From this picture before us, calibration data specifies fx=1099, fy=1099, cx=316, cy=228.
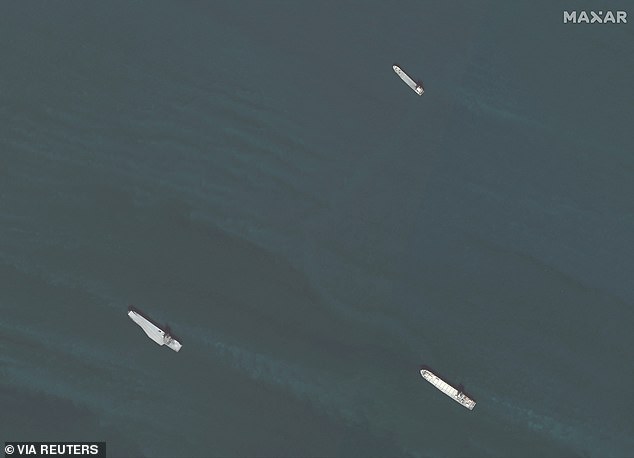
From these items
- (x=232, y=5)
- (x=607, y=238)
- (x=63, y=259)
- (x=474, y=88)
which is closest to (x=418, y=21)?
(x=474, y=88)

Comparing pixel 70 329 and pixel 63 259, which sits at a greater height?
pixel 63 259

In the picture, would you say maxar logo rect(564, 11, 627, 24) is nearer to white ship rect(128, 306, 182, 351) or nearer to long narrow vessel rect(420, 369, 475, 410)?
long narrow vessel rect(420, 369, 475, 410)

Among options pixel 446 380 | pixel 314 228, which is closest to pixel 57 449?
pixel 314 228

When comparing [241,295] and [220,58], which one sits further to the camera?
[220,58]

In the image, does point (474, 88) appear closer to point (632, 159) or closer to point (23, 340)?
point (632, 159)

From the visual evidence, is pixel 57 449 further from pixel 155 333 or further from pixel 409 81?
pixel 409 81

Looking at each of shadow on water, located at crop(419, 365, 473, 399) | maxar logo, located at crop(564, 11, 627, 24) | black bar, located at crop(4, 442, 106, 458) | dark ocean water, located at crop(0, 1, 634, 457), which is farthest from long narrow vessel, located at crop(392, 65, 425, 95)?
black bar, located at crop(4, 442, 106, 458)
